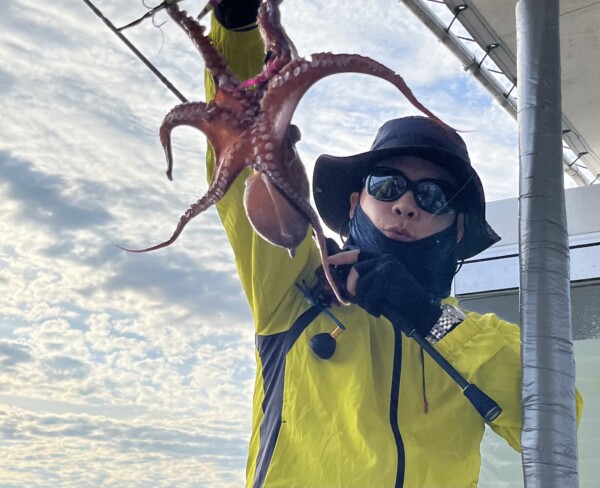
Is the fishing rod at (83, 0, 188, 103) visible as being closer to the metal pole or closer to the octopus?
the octopus

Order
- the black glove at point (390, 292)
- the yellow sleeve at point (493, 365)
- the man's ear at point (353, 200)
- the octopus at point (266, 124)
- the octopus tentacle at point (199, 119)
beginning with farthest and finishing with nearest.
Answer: the man's ear at point (353, 200)
the yellow sleeve at point (493, 365)
the black glove at point (390, 292)
the octopus tentacle at point (199, 119)
the octopus at point (266, 124)

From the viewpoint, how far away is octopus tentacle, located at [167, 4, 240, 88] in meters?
1.46

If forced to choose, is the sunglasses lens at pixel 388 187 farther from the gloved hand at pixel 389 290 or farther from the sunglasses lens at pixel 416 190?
the gloved hand at pixel 389 290

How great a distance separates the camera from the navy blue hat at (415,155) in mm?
1960

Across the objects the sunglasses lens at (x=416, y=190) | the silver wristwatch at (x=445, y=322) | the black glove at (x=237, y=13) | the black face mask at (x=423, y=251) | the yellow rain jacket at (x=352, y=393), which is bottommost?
the yellow rain jacket at (x=352, y=393)

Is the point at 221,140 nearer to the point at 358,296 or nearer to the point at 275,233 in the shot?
the point at 275,233

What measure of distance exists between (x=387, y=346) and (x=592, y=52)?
4309mm

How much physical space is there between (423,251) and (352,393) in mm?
387

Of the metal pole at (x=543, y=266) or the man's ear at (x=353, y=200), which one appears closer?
the metal pole at (x=543, y=266)

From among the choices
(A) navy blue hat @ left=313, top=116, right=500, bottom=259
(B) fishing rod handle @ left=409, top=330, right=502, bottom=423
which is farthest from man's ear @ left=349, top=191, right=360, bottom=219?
(B) fishing rod handle @ left=409, top=330, right=502, bottom=423

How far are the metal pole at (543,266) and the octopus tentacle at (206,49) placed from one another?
86cm

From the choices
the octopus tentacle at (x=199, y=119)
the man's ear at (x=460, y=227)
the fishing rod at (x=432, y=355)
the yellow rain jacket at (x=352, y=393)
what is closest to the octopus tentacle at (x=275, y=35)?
the octopus tentacle at (x=199, y=119)

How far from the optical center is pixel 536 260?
191cm

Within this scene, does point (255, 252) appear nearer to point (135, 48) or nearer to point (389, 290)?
point (389, 290)
